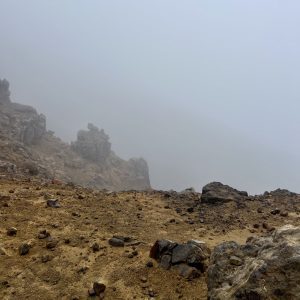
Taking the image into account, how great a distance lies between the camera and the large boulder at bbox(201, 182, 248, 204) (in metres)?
22.8

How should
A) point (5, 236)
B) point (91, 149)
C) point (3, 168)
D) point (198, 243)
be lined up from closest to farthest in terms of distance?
point (198, 243), point (5, 236), point (3, 168), point (91, 149)

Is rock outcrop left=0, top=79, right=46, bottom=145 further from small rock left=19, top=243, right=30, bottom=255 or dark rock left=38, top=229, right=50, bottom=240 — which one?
small rock left=19, top=243, right=30, bottom=255

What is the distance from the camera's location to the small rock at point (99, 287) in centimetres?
1250

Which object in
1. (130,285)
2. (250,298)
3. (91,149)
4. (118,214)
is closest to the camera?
(250,298)

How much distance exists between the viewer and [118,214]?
19.6m

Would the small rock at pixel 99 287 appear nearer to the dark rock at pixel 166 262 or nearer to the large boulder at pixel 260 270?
the dark rock at pixel 166 262

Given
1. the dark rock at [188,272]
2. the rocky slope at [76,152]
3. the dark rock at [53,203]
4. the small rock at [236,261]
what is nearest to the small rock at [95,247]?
the dark rock at [188,272]

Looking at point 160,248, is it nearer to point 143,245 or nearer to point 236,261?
point 143,245

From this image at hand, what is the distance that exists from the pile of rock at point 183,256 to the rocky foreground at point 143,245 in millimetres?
37

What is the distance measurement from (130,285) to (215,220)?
26.0 feet

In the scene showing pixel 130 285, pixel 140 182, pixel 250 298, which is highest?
pixel 140 182

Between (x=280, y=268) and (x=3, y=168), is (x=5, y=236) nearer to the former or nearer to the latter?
(x=280, y=268)

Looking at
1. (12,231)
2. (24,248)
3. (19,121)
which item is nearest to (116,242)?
(24,248)

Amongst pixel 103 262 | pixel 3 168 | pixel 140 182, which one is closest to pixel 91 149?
pixel 140 182
